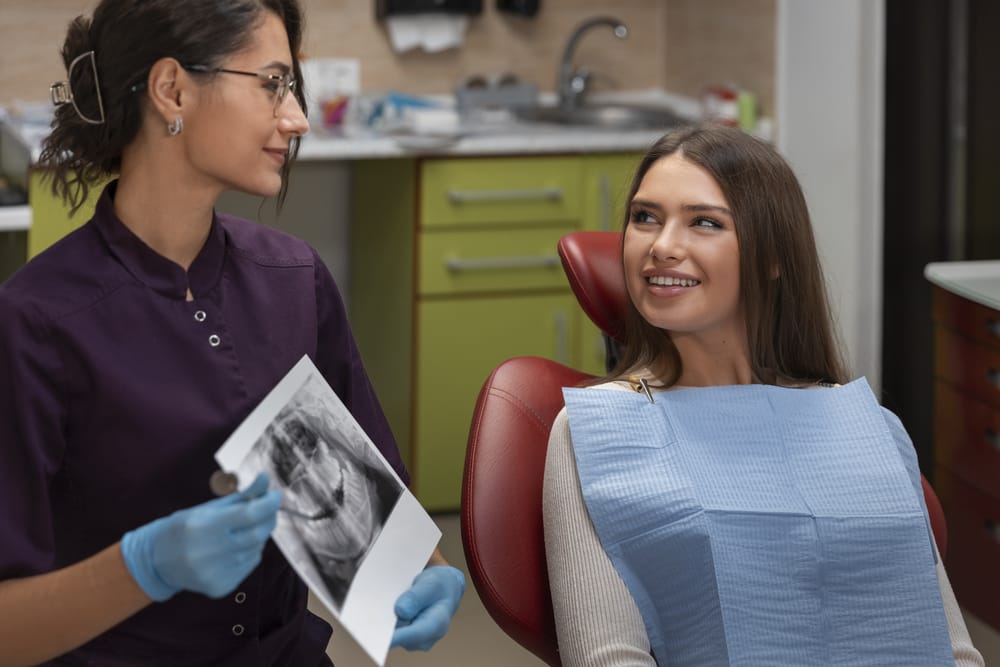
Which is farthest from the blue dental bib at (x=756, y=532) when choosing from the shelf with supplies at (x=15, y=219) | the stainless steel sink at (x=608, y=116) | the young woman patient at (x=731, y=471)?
the stainless steel sink at (x=608, y=116)

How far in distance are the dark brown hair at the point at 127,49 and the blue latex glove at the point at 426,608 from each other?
0.53 metres

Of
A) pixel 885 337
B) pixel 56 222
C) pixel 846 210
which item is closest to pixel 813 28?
pixel 846 210

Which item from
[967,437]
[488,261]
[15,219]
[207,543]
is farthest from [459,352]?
[207,543]

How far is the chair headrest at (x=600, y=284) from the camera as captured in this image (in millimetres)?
1897

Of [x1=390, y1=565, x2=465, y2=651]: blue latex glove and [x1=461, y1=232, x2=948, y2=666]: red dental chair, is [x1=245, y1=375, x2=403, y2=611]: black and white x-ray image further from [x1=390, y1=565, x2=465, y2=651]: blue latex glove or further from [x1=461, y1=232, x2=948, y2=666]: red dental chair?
[x1=461, y1=232, x2=948, y2=666]: red dental chair

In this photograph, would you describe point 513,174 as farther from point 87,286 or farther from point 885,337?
point 87,286

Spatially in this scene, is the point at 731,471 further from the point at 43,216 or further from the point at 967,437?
the point at 43,216

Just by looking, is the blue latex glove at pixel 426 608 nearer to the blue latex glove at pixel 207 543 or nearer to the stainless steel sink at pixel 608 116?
the blue latex glove at pixel 207 543

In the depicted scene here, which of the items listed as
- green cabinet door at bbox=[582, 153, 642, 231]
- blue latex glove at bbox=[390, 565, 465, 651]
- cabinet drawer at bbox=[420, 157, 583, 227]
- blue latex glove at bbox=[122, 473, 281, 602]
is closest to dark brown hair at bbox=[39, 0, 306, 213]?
blue latex glove at bbox=[122, 473, 281, 602]

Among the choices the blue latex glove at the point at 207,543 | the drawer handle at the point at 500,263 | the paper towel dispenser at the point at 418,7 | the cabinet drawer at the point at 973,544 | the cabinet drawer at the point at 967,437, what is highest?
the paper towel dispenser at the point at 418,7

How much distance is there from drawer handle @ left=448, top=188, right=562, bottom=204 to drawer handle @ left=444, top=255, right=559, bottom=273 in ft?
0.48

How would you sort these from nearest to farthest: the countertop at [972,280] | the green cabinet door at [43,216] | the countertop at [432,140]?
the countertop at [972,280] < the green cabinet door at [43,216] < the countertop at [432,140]

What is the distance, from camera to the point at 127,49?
1371 millimetres

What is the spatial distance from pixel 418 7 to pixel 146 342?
276 cm
